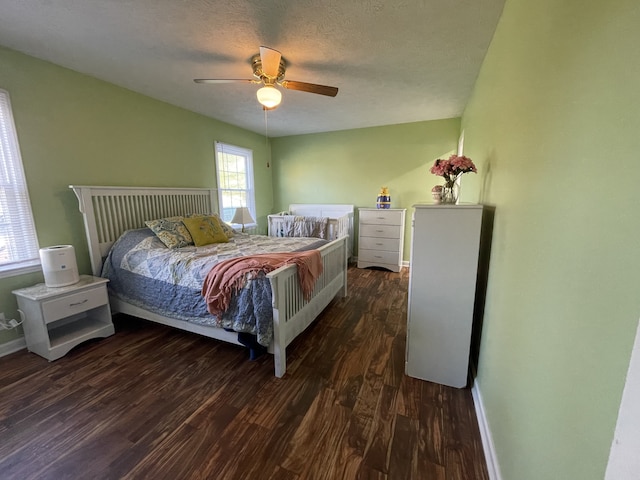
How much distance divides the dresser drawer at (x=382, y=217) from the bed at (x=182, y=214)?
1390mm

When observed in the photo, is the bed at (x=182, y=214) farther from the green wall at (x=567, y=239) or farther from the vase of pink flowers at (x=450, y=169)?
the green wall at (x=567, y=239)

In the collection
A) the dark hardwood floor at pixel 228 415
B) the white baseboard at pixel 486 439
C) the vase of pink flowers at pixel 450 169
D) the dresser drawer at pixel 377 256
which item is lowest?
the dark hardwood floor at pixel 228 415

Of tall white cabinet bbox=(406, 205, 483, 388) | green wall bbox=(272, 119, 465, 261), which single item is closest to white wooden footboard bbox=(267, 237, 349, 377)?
tall white cabinet bbox=(406, 205, 483, 388)

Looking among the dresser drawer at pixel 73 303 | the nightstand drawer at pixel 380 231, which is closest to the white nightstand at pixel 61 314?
the dresser drawer at pixel 73 303

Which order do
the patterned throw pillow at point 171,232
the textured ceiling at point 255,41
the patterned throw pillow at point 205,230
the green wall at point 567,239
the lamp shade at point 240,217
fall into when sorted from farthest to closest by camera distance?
1. the lamp shade at point 240,217
2. the patterned throw pillow at point 205,230
3. the patterned throw pillow at point 171,232
4. the textured ceiling at point 255,41
5. the green wall at point 567,239

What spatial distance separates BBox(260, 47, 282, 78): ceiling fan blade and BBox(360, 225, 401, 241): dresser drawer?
280 centimetres

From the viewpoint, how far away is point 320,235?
13.8 ft

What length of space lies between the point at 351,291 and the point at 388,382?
5.51 feet

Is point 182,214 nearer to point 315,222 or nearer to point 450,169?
point 315,222

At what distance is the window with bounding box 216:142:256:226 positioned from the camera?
414 cm

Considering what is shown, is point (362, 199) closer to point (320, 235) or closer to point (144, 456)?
point (320, 235)

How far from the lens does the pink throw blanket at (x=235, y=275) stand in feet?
6.05

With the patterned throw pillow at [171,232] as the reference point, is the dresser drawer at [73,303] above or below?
below

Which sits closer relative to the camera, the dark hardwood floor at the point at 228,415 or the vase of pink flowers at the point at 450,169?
the dark hardwood floor at the point at 228,415
